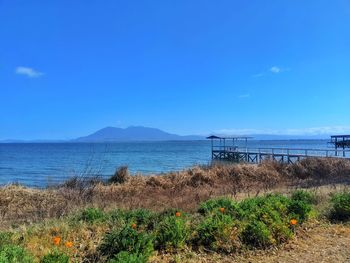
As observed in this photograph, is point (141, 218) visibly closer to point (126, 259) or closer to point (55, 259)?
point (126, 259)

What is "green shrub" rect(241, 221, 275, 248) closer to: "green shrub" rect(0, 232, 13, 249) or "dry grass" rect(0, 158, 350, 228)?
"dry grass" rect(0, 158, 350, 228)

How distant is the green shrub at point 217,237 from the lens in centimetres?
624

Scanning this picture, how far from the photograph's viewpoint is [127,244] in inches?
215

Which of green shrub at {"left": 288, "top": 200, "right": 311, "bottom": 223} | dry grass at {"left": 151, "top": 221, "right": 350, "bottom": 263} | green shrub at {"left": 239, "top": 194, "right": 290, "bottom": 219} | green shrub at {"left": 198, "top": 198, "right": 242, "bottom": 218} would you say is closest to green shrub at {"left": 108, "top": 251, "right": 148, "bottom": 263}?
dry grass at {"left": 151, "top": 221, "right": 350, "bottom": 263}

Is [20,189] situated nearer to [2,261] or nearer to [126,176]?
[126,176]

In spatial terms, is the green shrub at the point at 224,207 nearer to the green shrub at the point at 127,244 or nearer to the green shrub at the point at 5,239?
the green shrub at the point at 127,244

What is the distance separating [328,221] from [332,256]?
224 centimetres

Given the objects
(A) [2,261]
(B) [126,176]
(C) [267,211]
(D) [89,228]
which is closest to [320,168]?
(B) [126,176]

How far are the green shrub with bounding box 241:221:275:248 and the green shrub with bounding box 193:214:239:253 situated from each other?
0.53ft

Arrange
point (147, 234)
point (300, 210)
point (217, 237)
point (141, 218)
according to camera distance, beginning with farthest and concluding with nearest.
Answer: point (300, 210) < point (141, 218) < point (217, 237) < point (147, 234)

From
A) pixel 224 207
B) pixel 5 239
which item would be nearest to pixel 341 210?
pixel 224 207

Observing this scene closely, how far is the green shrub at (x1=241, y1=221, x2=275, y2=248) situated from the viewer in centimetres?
641

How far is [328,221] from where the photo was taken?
8180 millimetres

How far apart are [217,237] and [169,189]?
10066 mm
